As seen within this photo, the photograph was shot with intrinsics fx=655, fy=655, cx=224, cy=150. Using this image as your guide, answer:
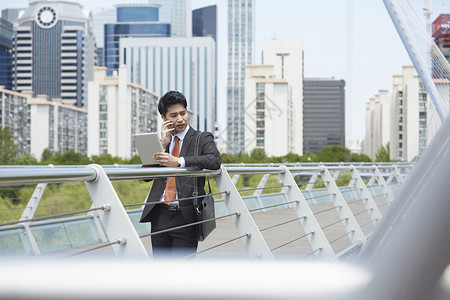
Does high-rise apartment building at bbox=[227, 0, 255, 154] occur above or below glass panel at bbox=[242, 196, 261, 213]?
above

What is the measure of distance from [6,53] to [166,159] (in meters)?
169

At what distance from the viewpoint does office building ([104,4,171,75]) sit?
19150cm

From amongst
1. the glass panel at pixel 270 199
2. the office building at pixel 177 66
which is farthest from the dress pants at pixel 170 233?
the office building at pixel 177 66

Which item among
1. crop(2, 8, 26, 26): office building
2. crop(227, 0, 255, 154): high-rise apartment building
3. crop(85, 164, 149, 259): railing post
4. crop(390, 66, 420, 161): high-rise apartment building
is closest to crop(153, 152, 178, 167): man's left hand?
crop(85, 164, 149, 259): railing post

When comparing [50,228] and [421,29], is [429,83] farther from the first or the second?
[50,228]

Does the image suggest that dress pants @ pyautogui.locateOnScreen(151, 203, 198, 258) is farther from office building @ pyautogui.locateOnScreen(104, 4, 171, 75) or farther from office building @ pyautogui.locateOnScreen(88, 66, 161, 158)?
office building @ pyautogui.locateOnScreen(104, 4, 171, 75)

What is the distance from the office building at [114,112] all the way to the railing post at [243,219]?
104 meters

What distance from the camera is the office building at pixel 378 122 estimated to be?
127 m

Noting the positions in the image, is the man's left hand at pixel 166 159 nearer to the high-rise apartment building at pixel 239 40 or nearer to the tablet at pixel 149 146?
the tablet at pixel 149 146

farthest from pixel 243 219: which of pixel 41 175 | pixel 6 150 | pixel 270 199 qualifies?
pixel 6 150

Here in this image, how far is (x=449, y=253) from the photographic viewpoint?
1.12 feet

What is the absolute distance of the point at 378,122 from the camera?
448ft

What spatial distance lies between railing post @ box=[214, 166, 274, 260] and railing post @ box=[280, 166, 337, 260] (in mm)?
1085

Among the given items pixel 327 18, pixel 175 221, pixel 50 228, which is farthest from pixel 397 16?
pixel 327 18
